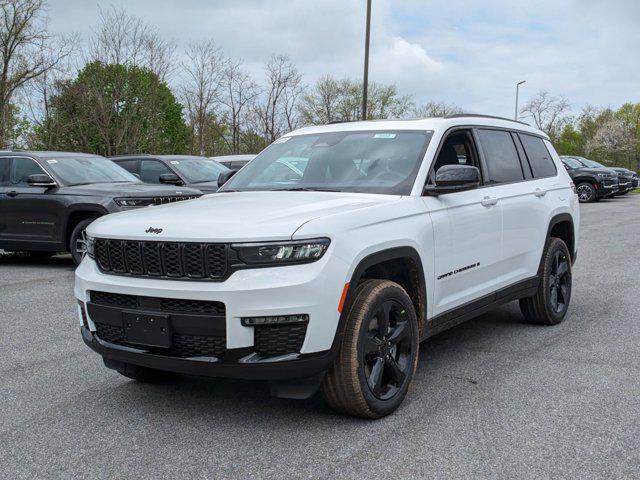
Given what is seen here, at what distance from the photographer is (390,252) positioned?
13.3 feet

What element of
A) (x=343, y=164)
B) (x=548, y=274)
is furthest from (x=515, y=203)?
(x=343, y=164)

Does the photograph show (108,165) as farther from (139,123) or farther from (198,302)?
(139,123)

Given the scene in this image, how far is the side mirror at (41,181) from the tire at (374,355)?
7691 millimetres

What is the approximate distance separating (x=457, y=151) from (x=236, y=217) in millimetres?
2197

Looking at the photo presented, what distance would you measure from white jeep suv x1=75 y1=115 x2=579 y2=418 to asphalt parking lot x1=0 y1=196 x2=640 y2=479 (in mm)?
263

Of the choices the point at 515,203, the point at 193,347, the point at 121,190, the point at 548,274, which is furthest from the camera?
the point at 121,190

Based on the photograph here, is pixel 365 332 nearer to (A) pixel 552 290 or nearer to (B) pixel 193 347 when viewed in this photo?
(B) pixel 193 347

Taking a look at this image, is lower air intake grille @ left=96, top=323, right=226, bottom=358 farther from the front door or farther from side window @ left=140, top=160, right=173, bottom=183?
side window @ left=140, top=160, right=173, bottom=183

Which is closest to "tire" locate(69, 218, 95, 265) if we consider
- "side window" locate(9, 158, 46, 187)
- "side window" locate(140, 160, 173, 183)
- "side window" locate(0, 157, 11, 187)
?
"side window" locate(9, 158, 46, 187)

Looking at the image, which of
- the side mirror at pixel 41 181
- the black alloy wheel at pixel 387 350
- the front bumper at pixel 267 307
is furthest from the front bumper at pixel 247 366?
the side mirror at pixel 41 181

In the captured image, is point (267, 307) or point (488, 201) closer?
point (267, 307)

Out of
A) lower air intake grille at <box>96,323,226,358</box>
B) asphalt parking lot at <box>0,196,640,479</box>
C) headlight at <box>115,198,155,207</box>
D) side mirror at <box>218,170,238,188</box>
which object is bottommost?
asphalt parking lot at <box>0,196,640,479</box>

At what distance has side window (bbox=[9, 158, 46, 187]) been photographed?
10758 millimetres

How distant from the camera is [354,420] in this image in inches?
155
